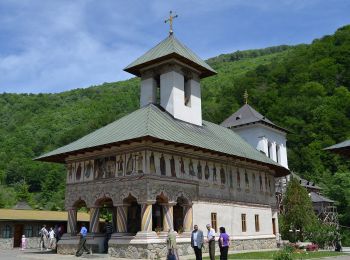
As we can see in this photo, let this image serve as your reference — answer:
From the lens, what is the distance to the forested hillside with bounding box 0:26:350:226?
A: 66.1m

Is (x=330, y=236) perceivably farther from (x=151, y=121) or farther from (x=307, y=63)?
(x=307, y=63)

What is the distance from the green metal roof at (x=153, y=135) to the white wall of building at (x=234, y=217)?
3067 millimetres

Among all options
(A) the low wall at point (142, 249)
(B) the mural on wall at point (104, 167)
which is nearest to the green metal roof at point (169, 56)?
(B) the mural on wall at point (104, 167)

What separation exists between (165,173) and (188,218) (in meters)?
2.91

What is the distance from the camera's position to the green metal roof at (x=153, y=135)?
815 inches

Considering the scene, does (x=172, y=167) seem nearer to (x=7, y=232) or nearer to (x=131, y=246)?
(x=131, y=246)

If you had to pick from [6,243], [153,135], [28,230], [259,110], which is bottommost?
[6,243]

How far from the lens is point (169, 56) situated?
2538 centimetres

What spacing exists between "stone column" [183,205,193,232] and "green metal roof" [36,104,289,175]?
3.29 m

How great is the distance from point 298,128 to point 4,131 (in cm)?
5827

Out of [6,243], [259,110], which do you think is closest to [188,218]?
[6,243]

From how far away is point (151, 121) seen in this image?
72.2 feet

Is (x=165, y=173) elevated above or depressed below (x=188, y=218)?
above

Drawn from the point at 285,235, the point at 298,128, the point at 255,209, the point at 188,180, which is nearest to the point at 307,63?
the point at 298,128
